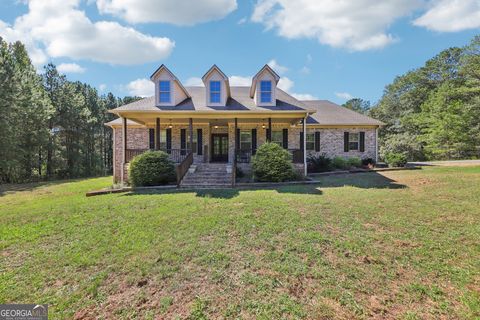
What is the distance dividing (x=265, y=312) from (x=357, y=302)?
1312mm

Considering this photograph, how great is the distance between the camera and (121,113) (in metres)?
13.0

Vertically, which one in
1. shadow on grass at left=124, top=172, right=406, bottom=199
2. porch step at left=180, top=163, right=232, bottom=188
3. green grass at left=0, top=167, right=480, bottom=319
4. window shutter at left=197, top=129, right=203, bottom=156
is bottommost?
green grass at left=0, top=167, right=480, bottom=319

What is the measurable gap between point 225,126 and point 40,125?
1982 cm

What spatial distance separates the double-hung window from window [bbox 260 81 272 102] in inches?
209

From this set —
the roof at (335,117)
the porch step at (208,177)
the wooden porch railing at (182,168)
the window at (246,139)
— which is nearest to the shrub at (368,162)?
the roof at (335,117)

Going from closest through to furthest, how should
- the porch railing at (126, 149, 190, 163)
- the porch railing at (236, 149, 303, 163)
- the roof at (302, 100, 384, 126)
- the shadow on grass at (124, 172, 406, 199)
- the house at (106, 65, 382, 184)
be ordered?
the shadow on grass at (124, 172, 406, 199) → the house at (106, 65, 382, 184) → the porch railing at (126, 149, 190, 163) → the porch railing at (236, 149, 303, 163) → the roof at (302, 100, 384, 126)

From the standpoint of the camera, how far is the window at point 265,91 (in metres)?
14.2

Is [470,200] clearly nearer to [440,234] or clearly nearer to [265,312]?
[440,234]

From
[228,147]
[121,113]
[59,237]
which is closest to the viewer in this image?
[59,237]

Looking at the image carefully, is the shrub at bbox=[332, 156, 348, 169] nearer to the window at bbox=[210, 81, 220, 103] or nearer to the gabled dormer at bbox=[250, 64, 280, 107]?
the gabled dormer at bbox=[250, 64, 280, 107]

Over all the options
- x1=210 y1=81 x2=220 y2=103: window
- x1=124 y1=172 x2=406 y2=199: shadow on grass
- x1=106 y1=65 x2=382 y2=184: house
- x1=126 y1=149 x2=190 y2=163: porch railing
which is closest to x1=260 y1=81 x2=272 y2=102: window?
x1=106 y1=65 x2=382 y2=184: house

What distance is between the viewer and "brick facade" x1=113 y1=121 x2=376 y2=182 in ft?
54.7

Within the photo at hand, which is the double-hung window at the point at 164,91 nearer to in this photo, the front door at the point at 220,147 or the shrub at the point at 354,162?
the front door at the point at 220,147

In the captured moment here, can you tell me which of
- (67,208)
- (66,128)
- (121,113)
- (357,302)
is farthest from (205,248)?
(66,128)
